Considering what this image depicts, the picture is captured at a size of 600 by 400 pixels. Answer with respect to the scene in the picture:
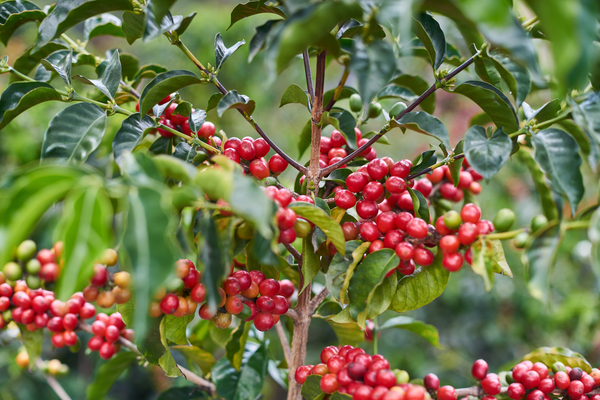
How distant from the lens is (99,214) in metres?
0.26

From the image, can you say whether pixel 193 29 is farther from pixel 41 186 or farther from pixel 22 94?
pixel 41 186

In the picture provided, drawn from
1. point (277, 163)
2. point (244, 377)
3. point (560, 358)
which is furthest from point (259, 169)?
point (560, 358)

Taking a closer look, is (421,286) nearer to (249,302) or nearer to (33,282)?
(249,302)

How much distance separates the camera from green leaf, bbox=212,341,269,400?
1.96ft

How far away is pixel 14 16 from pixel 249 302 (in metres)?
0.44

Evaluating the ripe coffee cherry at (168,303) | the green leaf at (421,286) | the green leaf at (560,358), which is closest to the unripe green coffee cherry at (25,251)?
the ripe coffee cherry at (168,303)

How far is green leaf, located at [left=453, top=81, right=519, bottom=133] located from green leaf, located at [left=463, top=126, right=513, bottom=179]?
0.12ft

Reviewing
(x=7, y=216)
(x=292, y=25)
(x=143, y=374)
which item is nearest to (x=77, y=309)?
(x=7, y=216)

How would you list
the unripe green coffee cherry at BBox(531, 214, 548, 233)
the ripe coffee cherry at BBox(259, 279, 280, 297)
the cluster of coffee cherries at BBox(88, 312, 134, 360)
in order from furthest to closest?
the cluster of coffee cherries at BBox(88, 312, 134, 360) → the ripe coffee cherry at BBox(259, 279, 280, 297) → the unripe green coffee cherry at BBox(531, 214, 548, 233)

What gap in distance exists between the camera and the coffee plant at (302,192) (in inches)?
10.0

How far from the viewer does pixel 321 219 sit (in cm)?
37

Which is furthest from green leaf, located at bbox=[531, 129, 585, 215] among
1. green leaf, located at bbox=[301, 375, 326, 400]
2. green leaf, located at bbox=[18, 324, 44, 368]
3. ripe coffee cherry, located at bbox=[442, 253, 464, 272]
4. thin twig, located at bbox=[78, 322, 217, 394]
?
green leaf, located at bbox=[18, 324, 44, 368]

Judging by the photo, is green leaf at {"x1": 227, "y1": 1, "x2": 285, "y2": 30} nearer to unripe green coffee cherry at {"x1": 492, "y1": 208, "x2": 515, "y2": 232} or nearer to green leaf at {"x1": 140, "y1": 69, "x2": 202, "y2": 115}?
green leaf at {"x1": 140, "y1": 69, "x2": 202, "y2": 115}

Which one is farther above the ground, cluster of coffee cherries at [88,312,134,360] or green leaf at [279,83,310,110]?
green leaf at [279,83,310,110]
